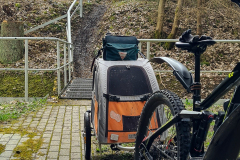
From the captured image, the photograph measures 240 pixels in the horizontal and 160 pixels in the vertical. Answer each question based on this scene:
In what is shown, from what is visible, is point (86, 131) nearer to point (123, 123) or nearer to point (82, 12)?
point (123, 123)

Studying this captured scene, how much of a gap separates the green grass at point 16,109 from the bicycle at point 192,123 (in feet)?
10.6

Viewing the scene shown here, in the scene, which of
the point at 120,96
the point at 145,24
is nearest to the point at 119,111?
the point at 120,96

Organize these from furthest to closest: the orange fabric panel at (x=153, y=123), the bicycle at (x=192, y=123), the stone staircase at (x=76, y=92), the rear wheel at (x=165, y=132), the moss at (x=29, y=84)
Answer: the moss at (x=29, y=84), the stone staircase at (x=76, y=92), the orange fabric panel at (x=153, y=123), the rear wheel at (x=165, y=132), the bicycle at (x=192, y=123)

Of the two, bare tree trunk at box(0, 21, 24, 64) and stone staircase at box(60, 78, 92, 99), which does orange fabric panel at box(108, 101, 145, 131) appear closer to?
stone staircase at box(60, 78, 92, 99)

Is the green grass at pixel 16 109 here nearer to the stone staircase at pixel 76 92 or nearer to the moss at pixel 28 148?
the stone staircase at pixel 76 92

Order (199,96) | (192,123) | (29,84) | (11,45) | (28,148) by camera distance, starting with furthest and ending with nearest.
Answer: (11,45) < (29,84) < (28,148) < (199,96) < (192,123)

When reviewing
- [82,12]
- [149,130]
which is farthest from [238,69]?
[82,12]

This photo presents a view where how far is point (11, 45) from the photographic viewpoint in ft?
36.6

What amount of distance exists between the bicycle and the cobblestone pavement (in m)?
1.50

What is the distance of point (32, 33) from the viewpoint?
14461 mm

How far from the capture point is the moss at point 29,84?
9016 mm

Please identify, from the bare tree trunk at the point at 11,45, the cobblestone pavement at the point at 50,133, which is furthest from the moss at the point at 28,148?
the bare tree trunk at the point at 11,45

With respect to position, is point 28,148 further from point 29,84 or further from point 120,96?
point 29,84

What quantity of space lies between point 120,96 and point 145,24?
40.9 feet
